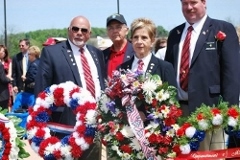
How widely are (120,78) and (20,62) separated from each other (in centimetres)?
879

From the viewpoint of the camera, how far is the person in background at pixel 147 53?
5.04 m

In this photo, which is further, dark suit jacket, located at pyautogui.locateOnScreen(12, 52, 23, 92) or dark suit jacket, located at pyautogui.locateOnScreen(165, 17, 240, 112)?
dark suit jacket, located at pyautogui.locateOnScreen(12, 52, 23, 92)

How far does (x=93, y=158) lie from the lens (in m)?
5.51

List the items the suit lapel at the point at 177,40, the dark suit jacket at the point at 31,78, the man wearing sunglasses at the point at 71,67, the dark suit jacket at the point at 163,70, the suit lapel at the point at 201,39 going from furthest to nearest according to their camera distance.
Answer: the dark suit jacket at the point at 31,78 → the man wearing sunglasses at the point at 71,67 → the suit lapel at the point at 177,40 → the suit lapel at the point at 201,39 → the dark suit jacket at the point at 163,70

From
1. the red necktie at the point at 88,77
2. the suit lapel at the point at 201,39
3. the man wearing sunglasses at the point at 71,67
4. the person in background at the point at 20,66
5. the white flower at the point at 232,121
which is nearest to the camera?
the white flower at the point at 232,121

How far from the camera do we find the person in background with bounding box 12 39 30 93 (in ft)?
43.2

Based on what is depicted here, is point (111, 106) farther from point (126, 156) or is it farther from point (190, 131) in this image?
point (190, 131)

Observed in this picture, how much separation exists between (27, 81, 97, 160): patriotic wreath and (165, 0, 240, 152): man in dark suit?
0.96 metres

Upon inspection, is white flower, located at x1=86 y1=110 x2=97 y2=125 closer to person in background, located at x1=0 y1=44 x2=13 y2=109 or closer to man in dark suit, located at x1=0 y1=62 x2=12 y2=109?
man in dark suit, located at x1=0 y1=62 x2=12 y2=109

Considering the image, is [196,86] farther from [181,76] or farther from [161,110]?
[161,110]

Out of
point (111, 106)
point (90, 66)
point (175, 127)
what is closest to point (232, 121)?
point (175, 127)

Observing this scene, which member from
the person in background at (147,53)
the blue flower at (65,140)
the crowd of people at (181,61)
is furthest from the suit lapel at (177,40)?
the blue flower at (65,140)

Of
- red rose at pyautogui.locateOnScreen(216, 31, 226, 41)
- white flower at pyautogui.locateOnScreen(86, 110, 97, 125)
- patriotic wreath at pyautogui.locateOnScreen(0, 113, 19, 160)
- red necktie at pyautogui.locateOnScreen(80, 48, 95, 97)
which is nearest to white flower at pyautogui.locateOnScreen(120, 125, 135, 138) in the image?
white flower at pyautogui.locateOnScreen(86, 110, 97, 125)

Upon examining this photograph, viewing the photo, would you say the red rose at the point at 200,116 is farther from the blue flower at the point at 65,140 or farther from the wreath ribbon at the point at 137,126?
the blue flower at the point at 65,140
